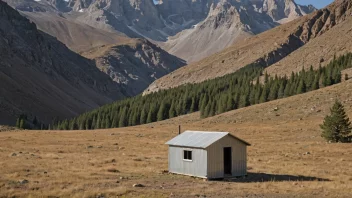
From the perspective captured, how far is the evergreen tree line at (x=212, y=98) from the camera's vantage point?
128m

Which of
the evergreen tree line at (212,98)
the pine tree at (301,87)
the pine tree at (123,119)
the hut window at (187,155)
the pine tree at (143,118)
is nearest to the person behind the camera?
the hut window at (187,155)

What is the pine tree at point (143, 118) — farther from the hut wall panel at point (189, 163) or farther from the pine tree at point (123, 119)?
the hut wall panel at point (189, 163)

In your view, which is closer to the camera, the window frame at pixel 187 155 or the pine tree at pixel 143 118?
the window frame at pixel 187 155

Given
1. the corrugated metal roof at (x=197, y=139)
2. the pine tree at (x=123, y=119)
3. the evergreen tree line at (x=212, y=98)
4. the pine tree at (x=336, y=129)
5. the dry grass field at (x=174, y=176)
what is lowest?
the dry grass field at (x=174, y=176)

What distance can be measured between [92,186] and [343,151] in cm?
3332

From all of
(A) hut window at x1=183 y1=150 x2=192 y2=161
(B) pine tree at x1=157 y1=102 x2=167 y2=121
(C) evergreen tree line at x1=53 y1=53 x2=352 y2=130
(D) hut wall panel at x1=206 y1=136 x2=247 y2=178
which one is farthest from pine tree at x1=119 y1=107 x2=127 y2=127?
(D) hut wall panel at x1=206 y1=136 x2=247 y2=178

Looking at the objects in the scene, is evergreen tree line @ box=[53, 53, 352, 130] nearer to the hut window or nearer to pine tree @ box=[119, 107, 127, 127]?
pine tree @ box=[119, 107, 127, 127]

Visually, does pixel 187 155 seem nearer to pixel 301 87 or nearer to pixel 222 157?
pixel 222 157

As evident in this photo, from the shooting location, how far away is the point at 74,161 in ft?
153

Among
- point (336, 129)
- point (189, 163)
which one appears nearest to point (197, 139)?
point (189, 163)

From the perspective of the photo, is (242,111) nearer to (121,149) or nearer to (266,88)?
(266,88)

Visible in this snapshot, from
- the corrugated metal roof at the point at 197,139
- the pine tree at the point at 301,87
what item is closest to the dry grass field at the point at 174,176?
the corrugated metal roof at the point at 197,139

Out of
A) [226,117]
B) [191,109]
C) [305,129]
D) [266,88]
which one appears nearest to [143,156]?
[305,129]

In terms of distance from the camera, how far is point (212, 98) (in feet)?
492
